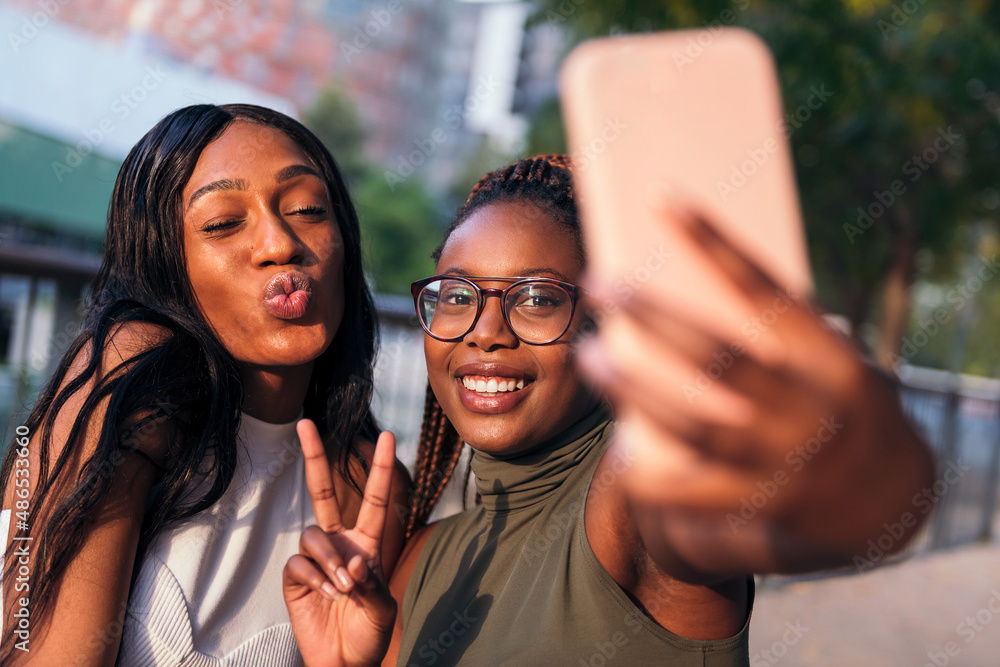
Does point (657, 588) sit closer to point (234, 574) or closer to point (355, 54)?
point (234, 574)

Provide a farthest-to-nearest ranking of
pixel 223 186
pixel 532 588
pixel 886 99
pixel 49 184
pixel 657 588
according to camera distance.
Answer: pixel 49 184 → pixel 886 99 → pixel 223 186 → pixel 532 588 → pixel 657 588

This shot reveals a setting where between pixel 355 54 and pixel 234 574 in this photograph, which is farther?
pixel 355 54

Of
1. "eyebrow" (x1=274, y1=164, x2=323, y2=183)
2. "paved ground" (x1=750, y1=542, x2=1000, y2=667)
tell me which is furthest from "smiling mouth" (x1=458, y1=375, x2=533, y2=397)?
"paved ground" (x1=750, y1=542, x2=1000, y2=667)

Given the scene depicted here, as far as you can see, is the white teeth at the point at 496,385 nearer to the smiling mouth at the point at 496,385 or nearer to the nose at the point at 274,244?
the smiling mouth at the point at 496,385

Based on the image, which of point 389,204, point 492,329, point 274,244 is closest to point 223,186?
point 274,244

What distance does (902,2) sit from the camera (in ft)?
19.1

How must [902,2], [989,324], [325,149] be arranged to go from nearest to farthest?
[325,149]
[902,2]
[989,324]

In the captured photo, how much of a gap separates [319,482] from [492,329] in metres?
0.49

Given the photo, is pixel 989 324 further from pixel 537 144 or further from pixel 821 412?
Answer: pixel 821 412

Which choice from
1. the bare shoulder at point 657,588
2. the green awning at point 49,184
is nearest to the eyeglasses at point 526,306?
the bare shoulder at point 657,588

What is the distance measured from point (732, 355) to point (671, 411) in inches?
3.2

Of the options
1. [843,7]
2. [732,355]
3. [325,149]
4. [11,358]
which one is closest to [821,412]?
[732,355]

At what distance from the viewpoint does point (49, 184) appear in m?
9.92

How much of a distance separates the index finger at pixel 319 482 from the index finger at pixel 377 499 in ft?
0.19
